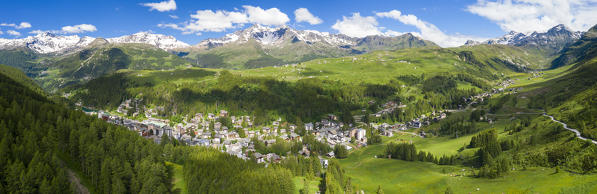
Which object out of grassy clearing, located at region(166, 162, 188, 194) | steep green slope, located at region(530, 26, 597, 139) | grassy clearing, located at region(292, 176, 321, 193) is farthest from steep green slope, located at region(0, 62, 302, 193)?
steep green slope, located at region(530, 26, 597, 139)

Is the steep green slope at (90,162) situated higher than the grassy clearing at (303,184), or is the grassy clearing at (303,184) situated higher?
the steep green slope at (90,162)

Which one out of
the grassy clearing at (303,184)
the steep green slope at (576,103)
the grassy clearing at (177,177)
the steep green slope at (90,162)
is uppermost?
the steep green slope at (576,103)

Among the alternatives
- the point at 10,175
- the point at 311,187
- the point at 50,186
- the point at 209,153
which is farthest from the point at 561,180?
the point at 10,175

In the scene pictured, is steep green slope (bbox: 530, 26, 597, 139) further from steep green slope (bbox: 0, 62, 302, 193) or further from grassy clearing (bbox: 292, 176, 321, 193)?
steep green slope (bbox: 0, 62, 302, 193)

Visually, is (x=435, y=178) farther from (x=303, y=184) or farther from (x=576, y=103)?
(x=576, y=103)

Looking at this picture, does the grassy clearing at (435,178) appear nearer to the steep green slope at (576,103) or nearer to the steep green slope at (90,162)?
the steep green slope at (576,103)

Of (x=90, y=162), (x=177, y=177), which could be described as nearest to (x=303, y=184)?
(x=177, y=177)

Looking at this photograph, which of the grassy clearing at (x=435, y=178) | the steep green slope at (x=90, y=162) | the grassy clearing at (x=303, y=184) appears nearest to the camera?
the steep green slope at (x=90, y=162)

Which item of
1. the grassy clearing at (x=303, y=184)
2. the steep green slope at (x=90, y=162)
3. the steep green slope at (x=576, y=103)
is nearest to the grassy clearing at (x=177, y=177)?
the steep green slope at (x=90, y=162)

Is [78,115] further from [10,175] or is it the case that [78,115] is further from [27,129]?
[10,175]

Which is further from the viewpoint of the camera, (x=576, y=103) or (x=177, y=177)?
(x=576, y=103)
